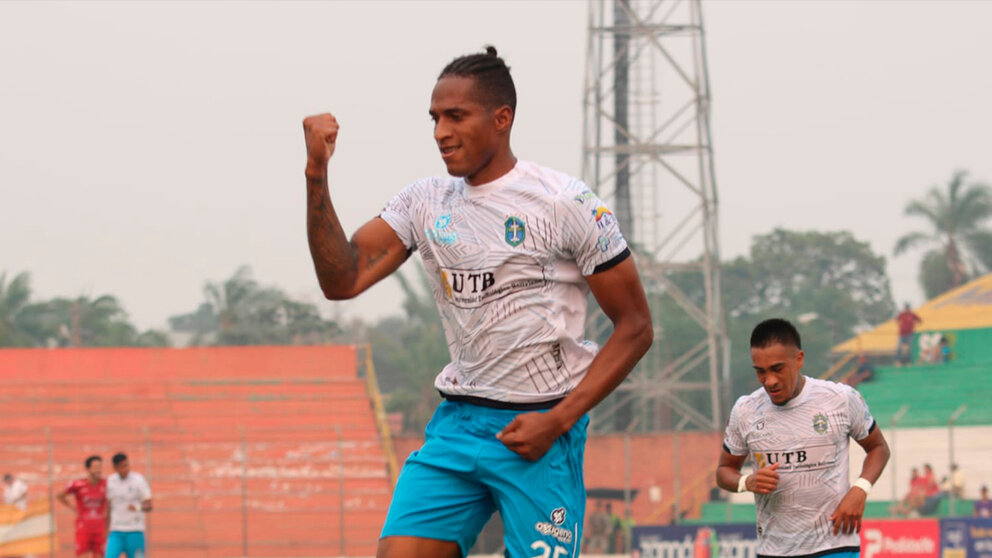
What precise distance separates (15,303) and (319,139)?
45742mm

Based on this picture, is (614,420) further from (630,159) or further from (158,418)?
(158,418)

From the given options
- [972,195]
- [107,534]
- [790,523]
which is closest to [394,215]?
[790,523]

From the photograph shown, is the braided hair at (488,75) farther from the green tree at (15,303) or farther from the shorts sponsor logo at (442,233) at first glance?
the green tree at (15,303)

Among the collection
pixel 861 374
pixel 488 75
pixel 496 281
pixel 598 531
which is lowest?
pixel 598 531

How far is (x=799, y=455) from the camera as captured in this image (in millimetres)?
6984

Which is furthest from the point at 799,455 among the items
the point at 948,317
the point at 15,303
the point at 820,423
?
the point at 15,303

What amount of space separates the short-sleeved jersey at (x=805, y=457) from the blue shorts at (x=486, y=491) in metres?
2.81

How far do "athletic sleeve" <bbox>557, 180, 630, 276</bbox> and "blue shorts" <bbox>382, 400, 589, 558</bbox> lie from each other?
0.52 meters

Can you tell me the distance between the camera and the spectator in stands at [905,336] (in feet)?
124

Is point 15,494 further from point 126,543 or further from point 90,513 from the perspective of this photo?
point 126,543

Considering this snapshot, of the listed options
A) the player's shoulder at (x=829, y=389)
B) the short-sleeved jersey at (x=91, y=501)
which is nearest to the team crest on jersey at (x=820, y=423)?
the player's shoulder at (x=829, y=389)

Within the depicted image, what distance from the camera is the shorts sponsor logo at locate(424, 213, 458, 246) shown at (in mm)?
4355

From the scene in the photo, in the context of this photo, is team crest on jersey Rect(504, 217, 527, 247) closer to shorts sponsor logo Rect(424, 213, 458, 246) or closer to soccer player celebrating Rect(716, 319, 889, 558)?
shorts sponsor logo Rect(424, 213, 458, 246)

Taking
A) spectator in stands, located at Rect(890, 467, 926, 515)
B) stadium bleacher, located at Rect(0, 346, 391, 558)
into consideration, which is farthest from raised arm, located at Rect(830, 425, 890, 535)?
stadium bleacher, located at Rect(0, 346, 391, 558)
